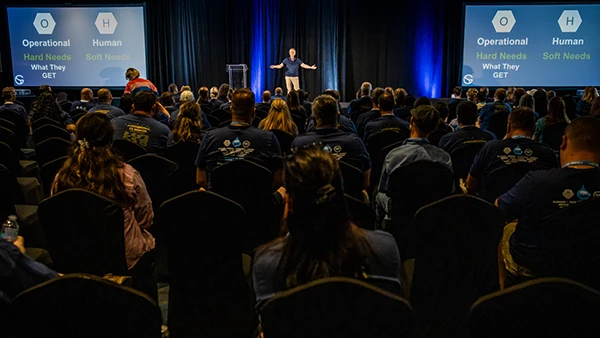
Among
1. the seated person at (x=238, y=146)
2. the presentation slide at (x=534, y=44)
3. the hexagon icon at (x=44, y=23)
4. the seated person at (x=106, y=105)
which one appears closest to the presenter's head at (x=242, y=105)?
the seated person at (x=238, y=146)

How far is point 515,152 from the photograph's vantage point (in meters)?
3.66

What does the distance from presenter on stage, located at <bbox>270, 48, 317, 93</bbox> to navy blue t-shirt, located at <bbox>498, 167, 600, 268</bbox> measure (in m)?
11.2

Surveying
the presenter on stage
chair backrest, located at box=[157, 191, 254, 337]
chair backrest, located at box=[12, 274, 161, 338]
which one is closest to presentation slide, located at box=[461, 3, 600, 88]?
the presenter on stage

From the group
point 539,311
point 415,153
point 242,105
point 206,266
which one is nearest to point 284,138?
point 242,105

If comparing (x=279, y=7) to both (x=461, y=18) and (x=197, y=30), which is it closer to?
(x=197, y=30)

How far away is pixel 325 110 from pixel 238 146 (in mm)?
A: 664

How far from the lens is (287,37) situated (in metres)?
14.1

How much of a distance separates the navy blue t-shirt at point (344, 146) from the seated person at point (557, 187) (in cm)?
130

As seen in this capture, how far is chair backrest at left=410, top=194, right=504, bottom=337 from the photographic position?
243cm

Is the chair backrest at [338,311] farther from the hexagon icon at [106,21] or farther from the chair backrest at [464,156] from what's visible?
the hexagon icon at [106,21]

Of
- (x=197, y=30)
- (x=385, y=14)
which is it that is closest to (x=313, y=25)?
(x=385, y=14)

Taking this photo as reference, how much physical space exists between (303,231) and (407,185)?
174 cm

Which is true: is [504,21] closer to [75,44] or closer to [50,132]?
[75,44]

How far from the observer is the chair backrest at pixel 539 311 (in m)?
1.36
